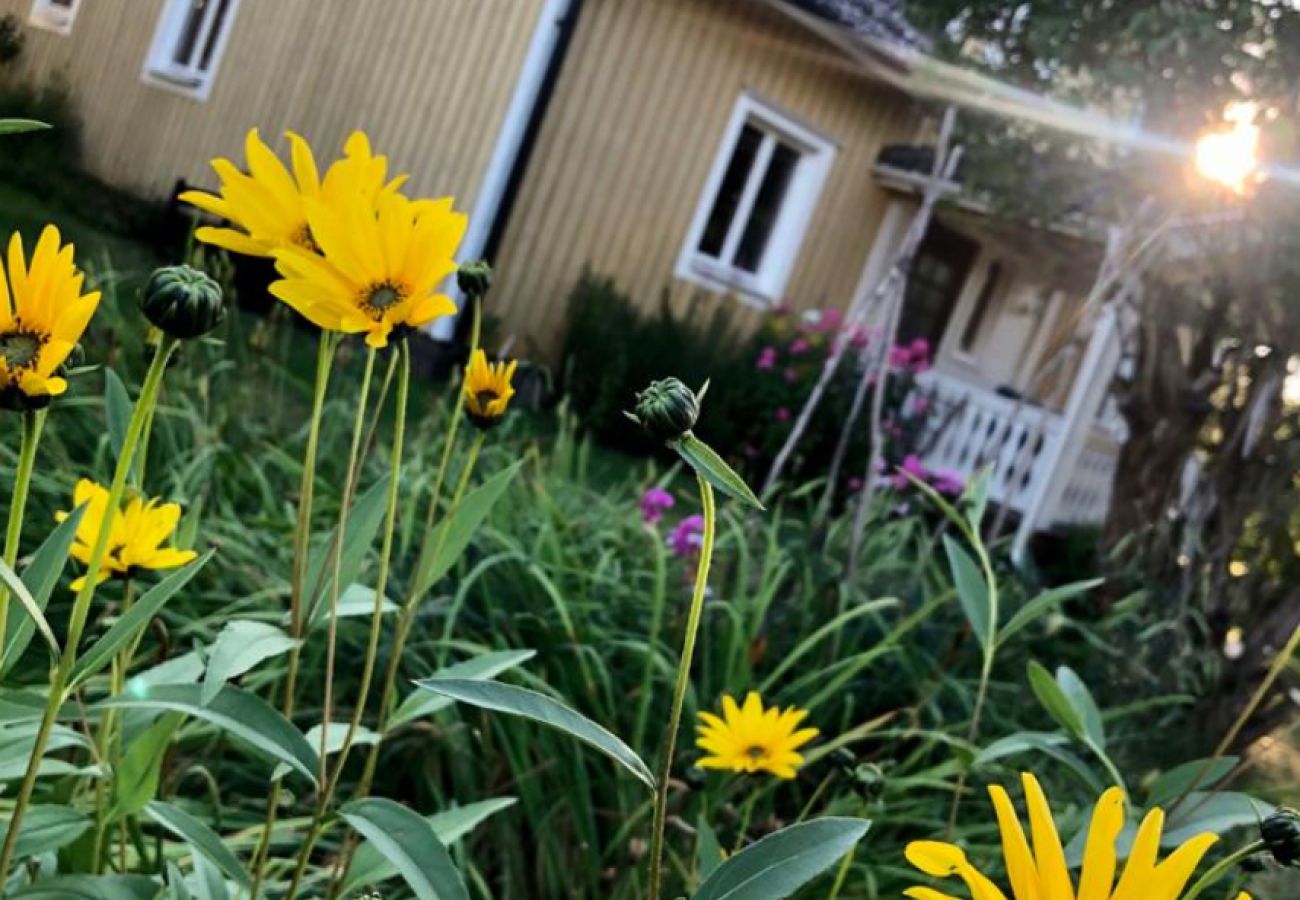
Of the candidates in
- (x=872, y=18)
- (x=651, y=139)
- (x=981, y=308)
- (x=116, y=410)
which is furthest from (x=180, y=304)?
(x=981, y=308)

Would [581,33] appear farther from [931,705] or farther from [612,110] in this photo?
[931,705]

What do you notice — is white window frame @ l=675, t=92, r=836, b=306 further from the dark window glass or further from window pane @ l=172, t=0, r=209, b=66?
window pane @ l=172, t=0, r=209, b=66

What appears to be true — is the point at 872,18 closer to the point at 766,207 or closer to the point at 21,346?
the point at 766,207

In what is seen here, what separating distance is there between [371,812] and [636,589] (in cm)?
153

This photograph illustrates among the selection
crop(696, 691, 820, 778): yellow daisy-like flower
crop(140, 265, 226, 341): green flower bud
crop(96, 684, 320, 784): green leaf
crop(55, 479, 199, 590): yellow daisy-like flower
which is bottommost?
crop(696, 691, 820, 778): yellow daisy-like flower

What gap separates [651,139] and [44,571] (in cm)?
417

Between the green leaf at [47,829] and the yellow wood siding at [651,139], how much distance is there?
2102mm

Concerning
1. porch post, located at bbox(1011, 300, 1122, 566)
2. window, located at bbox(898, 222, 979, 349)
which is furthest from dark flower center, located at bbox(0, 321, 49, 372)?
window, located at bbox(898, 222, 979, 349)

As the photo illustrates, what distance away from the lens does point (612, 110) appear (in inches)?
184

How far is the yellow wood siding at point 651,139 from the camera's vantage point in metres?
3.61

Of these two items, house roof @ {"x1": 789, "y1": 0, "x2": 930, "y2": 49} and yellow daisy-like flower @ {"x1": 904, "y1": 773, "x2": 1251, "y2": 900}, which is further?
house roof @ {"x1": 789, "y1": 0, "x2": 930, "y2": 49}

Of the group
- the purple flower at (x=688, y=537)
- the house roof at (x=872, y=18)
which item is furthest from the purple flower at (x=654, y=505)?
the house roof at (x=872, y=18)

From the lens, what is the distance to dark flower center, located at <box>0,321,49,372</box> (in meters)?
0.49

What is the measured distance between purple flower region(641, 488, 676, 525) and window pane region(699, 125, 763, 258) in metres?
3.07
